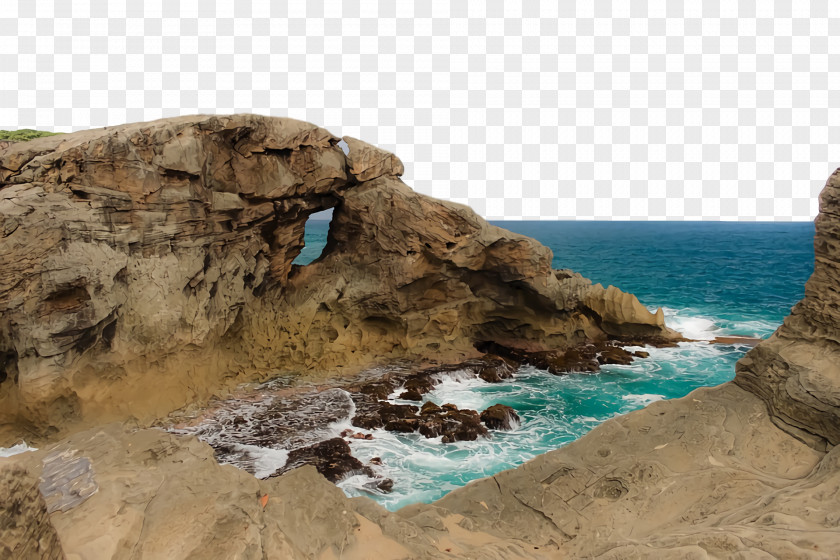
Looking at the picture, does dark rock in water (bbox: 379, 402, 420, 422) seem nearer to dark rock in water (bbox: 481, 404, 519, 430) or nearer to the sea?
the sea

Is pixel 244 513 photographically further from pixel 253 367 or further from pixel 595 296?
pixel 595 296

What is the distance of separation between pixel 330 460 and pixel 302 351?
8273 millimetres

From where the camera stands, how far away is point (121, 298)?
661 inches

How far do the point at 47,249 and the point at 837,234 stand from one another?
65.0 ft

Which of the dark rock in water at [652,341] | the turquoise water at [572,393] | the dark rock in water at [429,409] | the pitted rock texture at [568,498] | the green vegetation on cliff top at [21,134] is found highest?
the green vegetation on cliff top at [21,134]

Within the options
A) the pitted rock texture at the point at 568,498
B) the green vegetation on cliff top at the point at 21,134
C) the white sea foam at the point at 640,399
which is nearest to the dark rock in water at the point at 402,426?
the pitted rock texture at the point at 568,498

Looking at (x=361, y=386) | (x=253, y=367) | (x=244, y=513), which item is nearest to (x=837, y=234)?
(x=244, y=513)

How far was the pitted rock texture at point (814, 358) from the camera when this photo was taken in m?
8.39

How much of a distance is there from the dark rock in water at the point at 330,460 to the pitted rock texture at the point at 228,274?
5746 mm

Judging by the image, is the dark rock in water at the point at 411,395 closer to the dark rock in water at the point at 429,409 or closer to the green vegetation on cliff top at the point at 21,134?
the dark rock in water at the point at 429,409

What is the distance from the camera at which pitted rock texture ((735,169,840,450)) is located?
8391 millimetres

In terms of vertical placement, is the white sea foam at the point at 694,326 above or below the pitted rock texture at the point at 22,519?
below

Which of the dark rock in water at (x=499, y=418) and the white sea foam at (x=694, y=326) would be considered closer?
the dark rock in water at (x=499, y=418)

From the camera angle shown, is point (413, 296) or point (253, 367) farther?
point (413, 296)
